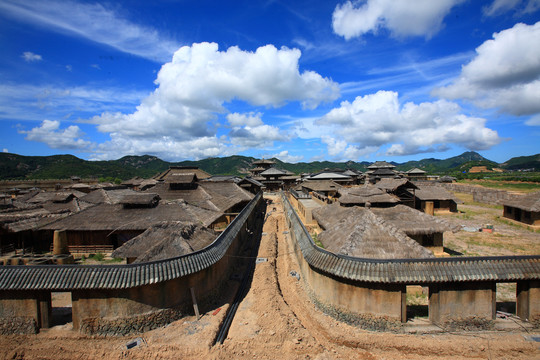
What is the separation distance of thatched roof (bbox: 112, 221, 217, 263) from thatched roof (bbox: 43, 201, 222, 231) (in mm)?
3964

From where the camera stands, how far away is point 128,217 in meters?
19.6

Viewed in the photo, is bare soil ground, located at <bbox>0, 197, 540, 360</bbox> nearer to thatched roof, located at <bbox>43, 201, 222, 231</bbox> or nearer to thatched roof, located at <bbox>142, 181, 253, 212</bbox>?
thatched roof, located at <bbox>43, 201, 222, 231</bbox>

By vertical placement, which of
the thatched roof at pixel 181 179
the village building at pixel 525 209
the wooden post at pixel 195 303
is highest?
the thatched roof at pixel 181 179

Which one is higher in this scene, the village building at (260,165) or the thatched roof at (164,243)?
the village building at (260,165)

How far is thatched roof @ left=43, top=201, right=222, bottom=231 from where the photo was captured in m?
18.7

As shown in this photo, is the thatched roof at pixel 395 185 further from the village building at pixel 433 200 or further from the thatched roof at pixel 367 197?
the thatched roof at pixel 367 197

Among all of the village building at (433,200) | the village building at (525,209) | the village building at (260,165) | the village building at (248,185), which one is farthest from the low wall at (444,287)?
the village building at (260,165)

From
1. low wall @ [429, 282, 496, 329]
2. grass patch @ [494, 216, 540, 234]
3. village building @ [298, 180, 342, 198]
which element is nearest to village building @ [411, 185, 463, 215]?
grass patch @ [494, 216, 540, 234]

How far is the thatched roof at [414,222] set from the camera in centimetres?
1536

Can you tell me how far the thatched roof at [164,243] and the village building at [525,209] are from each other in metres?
29.3

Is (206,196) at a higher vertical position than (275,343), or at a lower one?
higher

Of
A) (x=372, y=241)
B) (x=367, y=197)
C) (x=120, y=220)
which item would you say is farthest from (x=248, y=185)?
(x=372, y=241)

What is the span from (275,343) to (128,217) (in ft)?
49.0

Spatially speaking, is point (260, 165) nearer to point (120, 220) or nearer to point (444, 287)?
point (120, 220)
